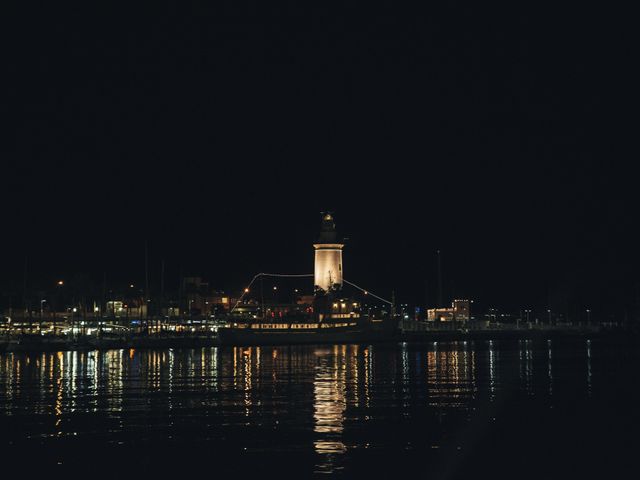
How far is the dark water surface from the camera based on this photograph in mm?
19531

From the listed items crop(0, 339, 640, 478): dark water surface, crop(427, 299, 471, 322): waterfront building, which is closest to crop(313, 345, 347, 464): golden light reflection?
crop(0, 339, 640, 478): dark water surface

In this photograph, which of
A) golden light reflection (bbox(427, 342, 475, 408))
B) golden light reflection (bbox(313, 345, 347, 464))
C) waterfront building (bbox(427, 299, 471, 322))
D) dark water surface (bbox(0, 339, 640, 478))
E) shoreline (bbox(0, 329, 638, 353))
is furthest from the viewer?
waterfront building (bbox(427, 299, 471, 322))

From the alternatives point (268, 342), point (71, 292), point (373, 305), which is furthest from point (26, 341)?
point (373, 305)

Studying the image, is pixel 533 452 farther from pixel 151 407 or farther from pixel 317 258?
pixel 317 258

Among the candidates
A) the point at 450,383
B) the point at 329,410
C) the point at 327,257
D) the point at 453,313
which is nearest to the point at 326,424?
the point at 329,410

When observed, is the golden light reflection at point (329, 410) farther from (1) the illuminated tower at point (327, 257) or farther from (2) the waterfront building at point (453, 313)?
(2) the waterfront building at point (453, 313)

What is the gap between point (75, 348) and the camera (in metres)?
84.2

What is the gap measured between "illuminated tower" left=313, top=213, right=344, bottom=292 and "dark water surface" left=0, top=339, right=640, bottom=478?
9803cm

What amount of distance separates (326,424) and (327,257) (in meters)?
119

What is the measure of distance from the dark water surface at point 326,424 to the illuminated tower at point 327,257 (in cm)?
9803

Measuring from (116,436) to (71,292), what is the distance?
116 m

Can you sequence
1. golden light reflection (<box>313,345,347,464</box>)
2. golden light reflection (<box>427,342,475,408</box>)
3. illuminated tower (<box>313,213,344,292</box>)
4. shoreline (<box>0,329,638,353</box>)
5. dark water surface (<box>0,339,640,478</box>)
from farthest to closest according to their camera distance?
illuminated tower (<box>313,213,344,292</box>)
shoreline (<box>0,329,638,353</box>)
golden light reflection (<box>427,342,475,408</box>)
golden light reflection (<box>313,345,347,464</box>)
dark water surface (<box>0,339,640,478</box>)

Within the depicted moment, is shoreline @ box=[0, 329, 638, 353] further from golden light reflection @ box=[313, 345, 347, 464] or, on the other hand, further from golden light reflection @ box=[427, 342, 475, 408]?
golden light reflection @ box=[313, 345, 347, 464]

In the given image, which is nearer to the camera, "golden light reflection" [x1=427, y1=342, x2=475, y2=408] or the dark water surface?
the dark water surface
